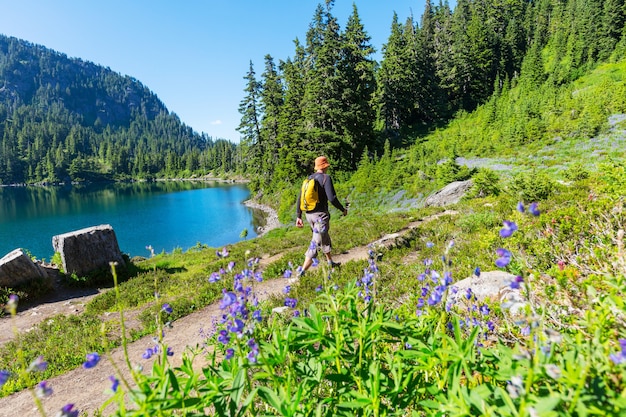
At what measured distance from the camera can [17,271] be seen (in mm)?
11492

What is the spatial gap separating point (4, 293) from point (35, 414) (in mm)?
8687

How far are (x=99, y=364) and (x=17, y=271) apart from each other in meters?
7.83

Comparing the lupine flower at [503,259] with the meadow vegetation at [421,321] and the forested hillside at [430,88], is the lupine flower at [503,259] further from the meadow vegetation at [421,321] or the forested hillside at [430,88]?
Answer: the forested hillside at [430,88]

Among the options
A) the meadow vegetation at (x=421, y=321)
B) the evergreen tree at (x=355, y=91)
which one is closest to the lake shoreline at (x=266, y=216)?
the evergreen tree at (x=355, y=91)

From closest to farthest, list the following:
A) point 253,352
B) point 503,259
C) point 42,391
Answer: point 42,391, point 503,259, point 253,352

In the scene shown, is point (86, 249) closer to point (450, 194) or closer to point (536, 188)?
point (536, 188)

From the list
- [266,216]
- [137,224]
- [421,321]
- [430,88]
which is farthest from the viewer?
[430,88]

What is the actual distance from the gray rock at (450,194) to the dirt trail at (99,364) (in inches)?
343

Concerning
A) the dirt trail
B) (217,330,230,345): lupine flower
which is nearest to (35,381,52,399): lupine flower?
(217,330,230,345): lupine flower

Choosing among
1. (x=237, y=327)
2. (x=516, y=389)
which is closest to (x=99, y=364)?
(x=237, y=327)

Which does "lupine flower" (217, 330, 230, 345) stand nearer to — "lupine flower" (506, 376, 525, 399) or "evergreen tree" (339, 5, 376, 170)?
"lupine flower" (506, 376, 525, 399)

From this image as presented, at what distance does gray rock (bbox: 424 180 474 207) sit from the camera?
1844cm

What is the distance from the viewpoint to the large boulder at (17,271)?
36.9 ft

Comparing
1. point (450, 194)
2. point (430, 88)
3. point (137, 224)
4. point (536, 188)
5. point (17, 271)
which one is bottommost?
point (137, 224)
